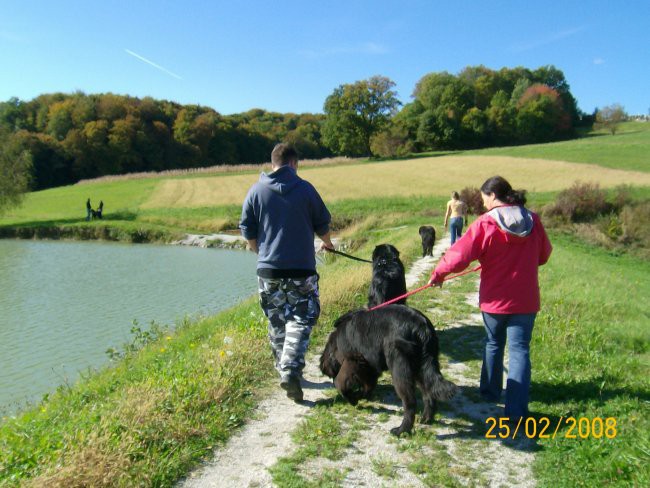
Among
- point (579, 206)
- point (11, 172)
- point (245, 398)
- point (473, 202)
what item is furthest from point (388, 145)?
point (245, 398)

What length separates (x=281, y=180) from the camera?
161 inches

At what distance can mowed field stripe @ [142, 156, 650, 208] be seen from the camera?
3319 cm

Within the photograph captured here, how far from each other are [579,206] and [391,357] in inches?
897

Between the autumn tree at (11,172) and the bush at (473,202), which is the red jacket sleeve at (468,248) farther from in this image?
the autumn tree at (11,172)

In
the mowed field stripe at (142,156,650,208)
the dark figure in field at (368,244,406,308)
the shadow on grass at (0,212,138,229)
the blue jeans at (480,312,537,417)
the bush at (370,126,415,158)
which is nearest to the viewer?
the blue jeans at (480,312,537,417)

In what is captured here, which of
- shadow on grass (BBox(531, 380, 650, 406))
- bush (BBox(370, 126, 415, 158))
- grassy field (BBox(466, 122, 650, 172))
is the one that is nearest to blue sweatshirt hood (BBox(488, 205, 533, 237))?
shadow on grass (BBox(531, 380, 650, 406))

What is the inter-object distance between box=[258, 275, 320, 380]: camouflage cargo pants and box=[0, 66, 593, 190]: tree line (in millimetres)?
65894

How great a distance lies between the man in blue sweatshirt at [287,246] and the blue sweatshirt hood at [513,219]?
1457mm

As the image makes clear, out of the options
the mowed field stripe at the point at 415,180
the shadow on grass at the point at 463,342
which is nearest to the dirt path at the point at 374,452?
the shadow on grass at the point at 463,342

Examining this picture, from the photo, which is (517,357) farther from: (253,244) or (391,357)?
(253,244)

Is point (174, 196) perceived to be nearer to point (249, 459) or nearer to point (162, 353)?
point (162, 353)

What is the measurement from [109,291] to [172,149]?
61965 mm

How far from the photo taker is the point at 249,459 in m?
3.26

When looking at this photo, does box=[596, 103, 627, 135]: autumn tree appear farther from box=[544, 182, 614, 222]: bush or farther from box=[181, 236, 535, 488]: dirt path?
box=[181, 236, 535, 488]: dirt path
